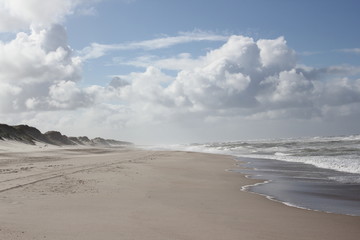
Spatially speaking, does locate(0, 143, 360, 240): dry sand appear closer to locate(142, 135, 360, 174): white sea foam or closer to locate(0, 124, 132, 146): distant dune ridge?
locate(142, 135, 360, 174): white sea foam

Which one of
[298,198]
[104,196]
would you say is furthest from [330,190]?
[104,196]

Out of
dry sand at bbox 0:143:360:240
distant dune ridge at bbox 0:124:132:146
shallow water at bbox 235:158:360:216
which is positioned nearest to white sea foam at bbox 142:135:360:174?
shallow water at bbox 235:158:360:216

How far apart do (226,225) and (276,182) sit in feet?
32.0

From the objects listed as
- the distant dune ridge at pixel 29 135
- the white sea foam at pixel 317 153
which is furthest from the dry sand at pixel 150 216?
the distant dune ridge at pixel 29 135

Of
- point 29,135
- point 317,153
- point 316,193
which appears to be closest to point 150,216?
point 316,193

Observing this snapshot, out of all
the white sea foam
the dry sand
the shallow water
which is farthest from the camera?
the white sea foam

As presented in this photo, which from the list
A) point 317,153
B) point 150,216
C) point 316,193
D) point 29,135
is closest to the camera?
point 150,216

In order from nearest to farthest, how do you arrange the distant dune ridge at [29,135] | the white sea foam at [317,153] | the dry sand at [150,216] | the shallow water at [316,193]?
the dry sand at [150,216] → the shallow water at [316,193] → the white sea foam at [317,153] → the distant dune ridge at [29,135]

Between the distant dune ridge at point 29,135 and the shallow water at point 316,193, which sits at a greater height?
the distant dune ridge at point 29,135

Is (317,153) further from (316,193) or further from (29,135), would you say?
(29,135)

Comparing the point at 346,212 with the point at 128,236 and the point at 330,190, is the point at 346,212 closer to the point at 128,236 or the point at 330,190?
the point at 330,190

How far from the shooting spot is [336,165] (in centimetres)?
2388

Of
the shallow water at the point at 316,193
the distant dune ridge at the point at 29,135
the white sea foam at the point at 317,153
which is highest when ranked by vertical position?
the distant dune ridge at the point at 29,135

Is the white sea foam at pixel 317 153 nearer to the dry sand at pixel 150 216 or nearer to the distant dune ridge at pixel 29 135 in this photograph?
the dry sand at pixel 150 216
